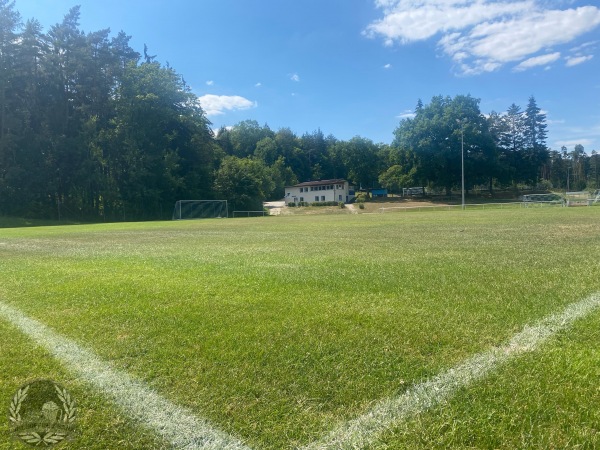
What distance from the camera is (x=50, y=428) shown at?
2.08m

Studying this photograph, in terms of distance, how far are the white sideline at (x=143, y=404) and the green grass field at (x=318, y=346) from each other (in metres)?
0.06

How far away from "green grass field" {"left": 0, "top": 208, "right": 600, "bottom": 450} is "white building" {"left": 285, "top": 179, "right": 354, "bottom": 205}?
7025 cm

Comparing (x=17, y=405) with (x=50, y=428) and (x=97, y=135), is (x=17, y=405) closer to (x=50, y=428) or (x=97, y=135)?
(x=50, y=428)

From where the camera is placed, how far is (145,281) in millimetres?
5652

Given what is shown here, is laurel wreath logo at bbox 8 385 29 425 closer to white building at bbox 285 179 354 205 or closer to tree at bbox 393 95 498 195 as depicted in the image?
tree at bbox 393 95 498 195

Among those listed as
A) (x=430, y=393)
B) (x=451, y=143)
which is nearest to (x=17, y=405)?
(x=430, y=393)

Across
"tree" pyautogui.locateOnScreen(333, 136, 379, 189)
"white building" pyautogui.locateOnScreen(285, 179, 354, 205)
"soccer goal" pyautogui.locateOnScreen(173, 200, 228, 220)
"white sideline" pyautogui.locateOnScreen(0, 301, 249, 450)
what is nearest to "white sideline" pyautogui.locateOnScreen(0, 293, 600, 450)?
"white sideline" pyautogui.locateOnScreen(0, 301, 249, 450)

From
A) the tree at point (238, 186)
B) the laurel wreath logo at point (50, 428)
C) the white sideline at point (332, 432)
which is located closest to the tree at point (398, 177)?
the tree at point (238, 186)

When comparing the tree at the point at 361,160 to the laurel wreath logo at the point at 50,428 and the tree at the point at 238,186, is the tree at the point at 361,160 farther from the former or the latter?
the laurel wreath logo at the point at 50,428

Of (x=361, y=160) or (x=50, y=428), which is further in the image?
(x=361, y=160)

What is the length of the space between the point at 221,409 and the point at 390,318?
1.99 metres

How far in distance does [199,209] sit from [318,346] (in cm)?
4551

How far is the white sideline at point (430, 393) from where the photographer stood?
193 centimetres

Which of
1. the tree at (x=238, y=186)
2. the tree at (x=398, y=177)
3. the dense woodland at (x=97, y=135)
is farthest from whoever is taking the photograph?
the tree at (x=398, y=177)
